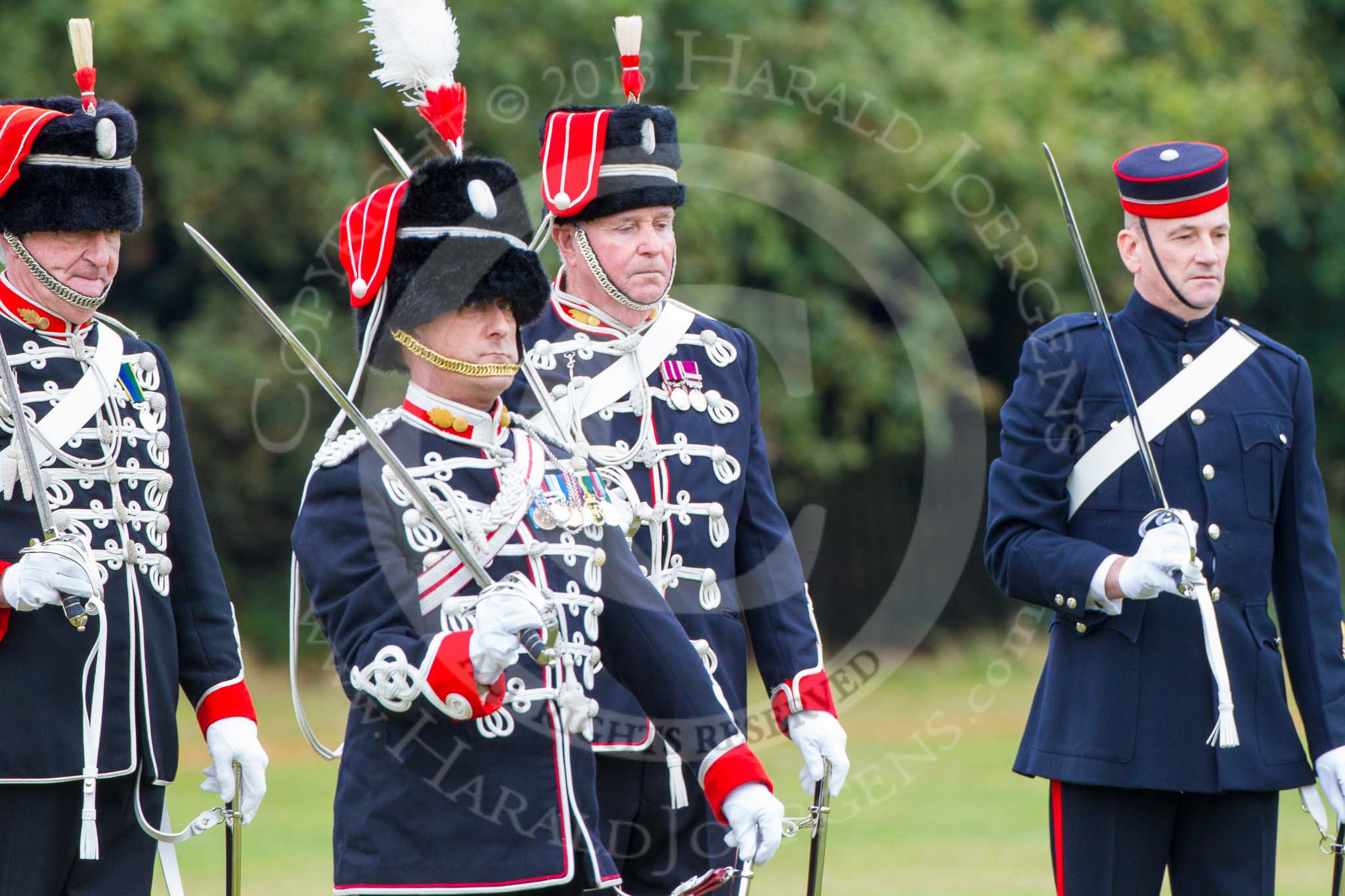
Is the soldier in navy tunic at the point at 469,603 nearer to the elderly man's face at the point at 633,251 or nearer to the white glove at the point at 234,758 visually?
the white glove at the point at 234,758

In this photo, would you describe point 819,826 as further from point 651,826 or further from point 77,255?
point 77,255

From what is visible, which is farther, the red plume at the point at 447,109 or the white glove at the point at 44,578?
the white glove at the point at 44,578

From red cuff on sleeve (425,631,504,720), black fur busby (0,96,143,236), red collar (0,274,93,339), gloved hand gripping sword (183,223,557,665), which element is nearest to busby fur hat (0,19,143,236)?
black fur busby (0,96,143,236)

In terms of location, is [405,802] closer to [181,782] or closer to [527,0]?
[181,782]

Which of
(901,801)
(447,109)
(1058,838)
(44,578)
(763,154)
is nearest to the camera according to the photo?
(447,109)

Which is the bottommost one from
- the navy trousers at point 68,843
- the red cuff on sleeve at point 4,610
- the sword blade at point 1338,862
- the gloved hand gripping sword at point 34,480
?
the sword blade at point 1338,862

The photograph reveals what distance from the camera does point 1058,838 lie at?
3873 millimetres

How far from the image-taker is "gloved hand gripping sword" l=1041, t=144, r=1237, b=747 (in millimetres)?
3682

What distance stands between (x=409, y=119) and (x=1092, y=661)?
22.8 ft

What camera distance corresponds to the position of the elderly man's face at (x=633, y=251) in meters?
4.07

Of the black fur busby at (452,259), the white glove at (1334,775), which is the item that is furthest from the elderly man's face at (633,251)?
the white glove at (1334,775)

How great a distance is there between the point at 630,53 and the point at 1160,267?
1.20m

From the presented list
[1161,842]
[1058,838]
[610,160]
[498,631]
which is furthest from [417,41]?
[1161,842]

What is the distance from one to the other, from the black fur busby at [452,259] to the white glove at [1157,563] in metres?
1.30
